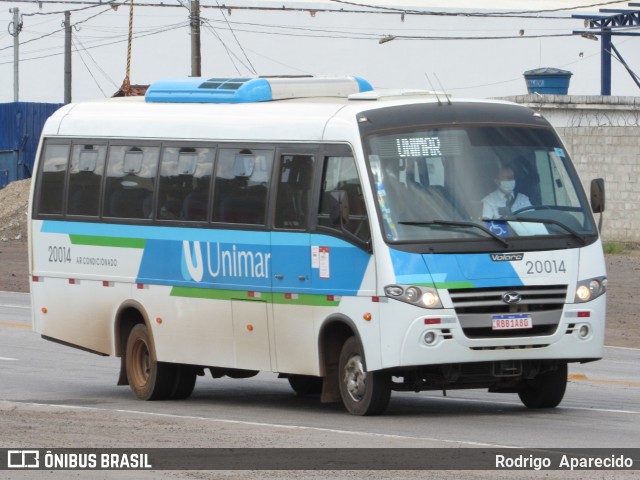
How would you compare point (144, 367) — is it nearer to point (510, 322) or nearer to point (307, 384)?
point (307, 384)

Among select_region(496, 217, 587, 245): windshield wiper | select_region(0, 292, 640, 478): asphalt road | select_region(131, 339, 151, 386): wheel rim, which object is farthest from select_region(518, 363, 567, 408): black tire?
select_region(131, 339, 151, 386): wheel rim

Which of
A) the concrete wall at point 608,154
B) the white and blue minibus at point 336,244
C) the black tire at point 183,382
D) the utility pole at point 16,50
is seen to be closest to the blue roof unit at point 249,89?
the white and blue minibus at point 336,244

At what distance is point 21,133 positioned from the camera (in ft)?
195

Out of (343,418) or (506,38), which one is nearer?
(343,418)

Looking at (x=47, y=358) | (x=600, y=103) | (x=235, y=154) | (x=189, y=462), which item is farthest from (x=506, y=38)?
(x=189, y=462)

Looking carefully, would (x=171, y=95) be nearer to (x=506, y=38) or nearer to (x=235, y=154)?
(x=235, y=154)

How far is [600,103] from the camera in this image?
37906 mm

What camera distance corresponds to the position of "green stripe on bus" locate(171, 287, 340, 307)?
43.4 feet

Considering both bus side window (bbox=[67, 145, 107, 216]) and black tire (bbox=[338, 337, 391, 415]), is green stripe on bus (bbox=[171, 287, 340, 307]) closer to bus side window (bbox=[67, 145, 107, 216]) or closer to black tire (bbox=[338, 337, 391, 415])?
black tire (bbox=[338, 337, 391, 415])

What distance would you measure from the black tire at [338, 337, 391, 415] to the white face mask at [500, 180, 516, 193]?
5.78 ft

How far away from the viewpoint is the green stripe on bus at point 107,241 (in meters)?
15.2

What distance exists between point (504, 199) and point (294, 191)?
1872 millimetres

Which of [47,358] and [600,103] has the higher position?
[600,103]

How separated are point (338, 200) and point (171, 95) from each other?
3550 millimetres
